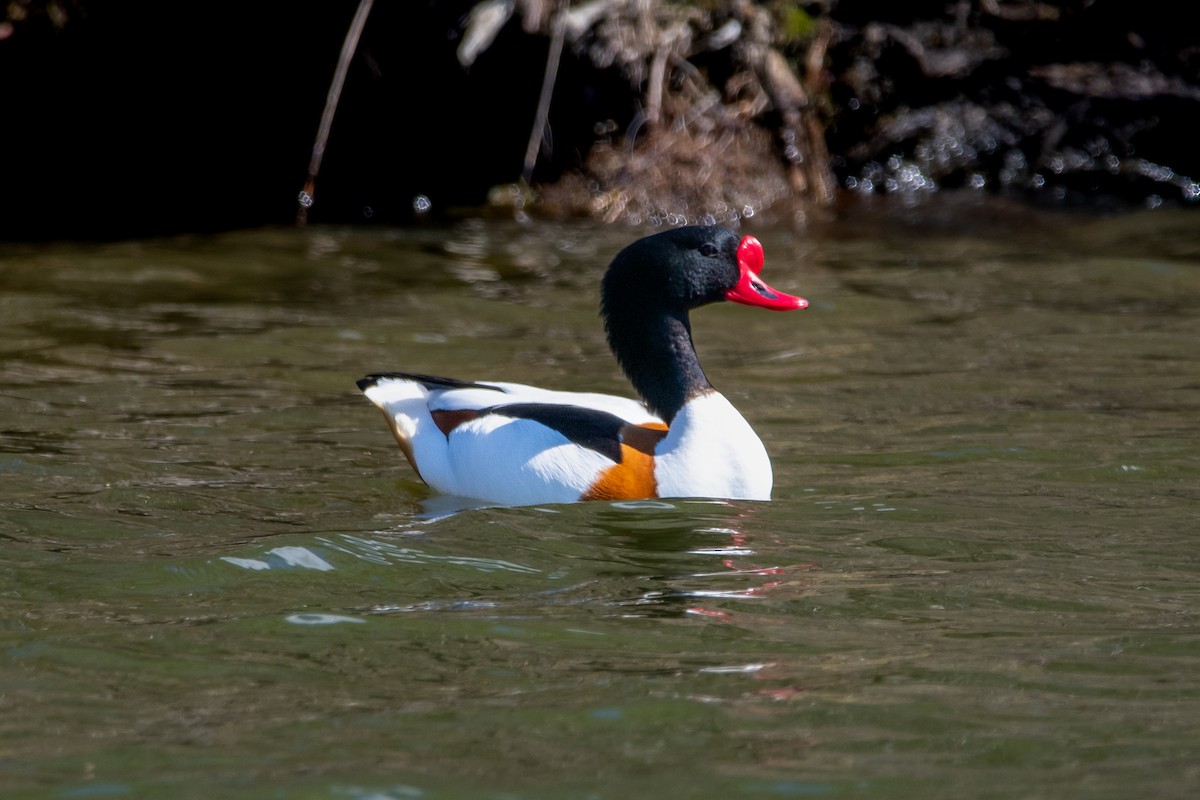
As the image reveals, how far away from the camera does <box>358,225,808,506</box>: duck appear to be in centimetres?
533

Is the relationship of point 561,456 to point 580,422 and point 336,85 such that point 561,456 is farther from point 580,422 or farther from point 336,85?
point 336,85

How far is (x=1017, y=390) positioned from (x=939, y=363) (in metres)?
0.60

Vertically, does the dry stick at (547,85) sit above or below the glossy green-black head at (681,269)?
above

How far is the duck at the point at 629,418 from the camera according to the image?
5.33 meters

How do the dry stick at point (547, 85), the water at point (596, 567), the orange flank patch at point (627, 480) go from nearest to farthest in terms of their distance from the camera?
the water at point (596, 567) → the orange flank patch at point (627, 480) → the dry stick at point (547, 85)

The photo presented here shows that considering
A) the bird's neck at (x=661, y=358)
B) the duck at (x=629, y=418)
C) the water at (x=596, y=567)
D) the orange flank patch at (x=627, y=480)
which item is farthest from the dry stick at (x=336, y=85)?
the orange flank patch at (x=627, y=480)

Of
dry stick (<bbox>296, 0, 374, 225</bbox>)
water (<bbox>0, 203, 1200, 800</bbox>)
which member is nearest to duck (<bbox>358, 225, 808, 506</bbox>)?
water (<bbox>0, 203, 1200, 800</bbox>)

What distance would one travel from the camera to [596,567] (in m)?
4.61

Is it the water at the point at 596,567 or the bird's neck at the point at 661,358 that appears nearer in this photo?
the water at the point at 596,567

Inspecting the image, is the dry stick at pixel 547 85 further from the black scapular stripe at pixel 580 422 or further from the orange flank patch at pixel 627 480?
the orange flank patch at pixel 627 480

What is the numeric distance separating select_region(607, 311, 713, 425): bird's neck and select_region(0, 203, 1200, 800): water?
20.1 inches

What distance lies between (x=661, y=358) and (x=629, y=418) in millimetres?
249

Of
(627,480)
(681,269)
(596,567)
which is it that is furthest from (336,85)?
(596,567)

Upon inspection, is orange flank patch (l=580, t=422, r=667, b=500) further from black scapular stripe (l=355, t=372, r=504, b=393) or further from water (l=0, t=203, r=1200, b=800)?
black scapular stripe (l=355, t=372, r=504, b=393)
